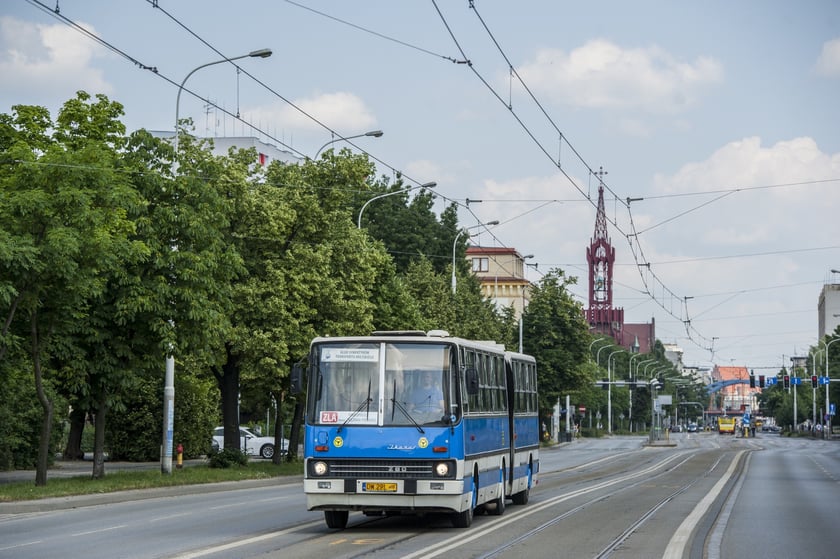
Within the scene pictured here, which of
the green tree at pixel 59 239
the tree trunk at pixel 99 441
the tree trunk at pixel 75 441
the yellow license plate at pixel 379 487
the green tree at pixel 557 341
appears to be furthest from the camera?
the green tree at pixel 557 341

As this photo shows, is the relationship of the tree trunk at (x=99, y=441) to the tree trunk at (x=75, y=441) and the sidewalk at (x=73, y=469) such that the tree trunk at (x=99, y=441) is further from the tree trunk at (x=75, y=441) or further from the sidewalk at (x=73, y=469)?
the tree trunk at (x=75, y=441)

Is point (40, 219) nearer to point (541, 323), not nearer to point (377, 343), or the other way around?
point (377, 343)

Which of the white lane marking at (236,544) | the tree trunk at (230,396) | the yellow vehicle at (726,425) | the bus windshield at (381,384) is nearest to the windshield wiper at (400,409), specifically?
the bus windshield at (381,384)

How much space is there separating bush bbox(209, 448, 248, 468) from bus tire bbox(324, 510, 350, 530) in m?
20.9

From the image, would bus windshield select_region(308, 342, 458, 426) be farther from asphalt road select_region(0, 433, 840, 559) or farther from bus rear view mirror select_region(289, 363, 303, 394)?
asphalt road select_region(0, 433, 840, 559)

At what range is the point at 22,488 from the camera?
1105 inches

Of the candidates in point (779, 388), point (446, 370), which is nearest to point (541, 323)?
point (446, 370)

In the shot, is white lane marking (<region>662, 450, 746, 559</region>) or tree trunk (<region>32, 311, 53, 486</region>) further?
tree trunk (<region>32, 311, 53, 486</region>)

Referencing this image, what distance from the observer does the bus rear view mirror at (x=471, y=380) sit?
1895 cm

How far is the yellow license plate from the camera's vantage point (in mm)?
18281

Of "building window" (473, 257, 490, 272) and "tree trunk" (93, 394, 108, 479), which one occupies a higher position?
"building window" (473, 257, 490, 272)

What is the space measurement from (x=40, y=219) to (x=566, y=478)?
64.4 feet

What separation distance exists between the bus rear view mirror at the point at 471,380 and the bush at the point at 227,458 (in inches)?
867

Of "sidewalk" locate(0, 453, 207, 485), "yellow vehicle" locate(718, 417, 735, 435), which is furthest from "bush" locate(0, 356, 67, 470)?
"yellow vehicle" locate(718, 417, 735, 435)
